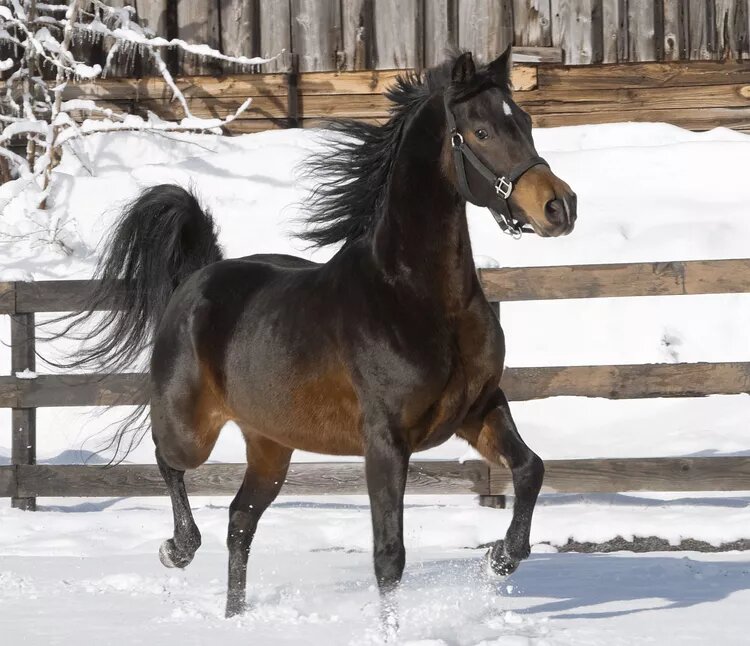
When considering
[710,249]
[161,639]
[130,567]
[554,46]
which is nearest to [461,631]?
[161,639]

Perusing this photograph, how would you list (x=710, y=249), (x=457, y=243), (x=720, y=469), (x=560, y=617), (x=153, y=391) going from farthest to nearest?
(x=710, y=249), (x=720, y=469), (x=153, y=391), (x=560, y=617), (x=457, y=243)

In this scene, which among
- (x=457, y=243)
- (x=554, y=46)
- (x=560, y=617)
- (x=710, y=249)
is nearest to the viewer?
(x=457, y=243)

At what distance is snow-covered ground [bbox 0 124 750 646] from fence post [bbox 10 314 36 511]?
0.98 feet

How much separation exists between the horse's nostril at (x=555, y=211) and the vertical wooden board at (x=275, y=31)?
7.92 meters

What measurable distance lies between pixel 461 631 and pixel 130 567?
2088 millimetres

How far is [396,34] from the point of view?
1093 centimetres

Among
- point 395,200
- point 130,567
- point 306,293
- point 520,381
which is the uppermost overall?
point 395,200

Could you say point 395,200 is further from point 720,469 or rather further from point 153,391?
point 720,469

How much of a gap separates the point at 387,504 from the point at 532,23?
8000mm

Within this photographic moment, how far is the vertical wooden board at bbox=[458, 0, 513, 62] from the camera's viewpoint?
35.7ft

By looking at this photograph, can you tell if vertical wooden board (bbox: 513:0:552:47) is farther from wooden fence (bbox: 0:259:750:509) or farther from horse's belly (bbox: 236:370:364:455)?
horse's belly (bbox: 236:370:364:455)

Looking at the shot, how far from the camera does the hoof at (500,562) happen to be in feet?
13.2

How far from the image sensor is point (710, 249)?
8922 mm

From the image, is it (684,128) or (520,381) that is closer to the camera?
(520,381)
